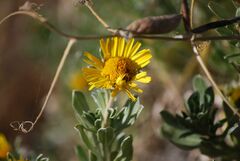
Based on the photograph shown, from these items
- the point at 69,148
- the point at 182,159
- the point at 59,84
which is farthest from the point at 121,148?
the point at 59,84

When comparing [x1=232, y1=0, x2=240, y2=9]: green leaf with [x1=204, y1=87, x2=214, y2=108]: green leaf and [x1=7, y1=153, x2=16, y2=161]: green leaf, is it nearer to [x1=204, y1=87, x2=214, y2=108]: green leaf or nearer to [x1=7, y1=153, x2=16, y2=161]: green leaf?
[x1=204, y1=87, x2=214, y2=108]: green leaf

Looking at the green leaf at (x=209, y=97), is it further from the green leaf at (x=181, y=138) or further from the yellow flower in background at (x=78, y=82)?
the yellow flower in background at (x=78, y=82)

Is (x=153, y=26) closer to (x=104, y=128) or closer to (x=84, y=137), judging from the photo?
(x=104, y=128)

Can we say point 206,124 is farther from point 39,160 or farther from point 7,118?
point 7,118

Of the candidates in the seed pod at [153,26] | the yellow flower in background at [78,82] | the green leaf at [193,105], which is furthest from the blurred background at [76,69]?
the seed pod at [153,26]

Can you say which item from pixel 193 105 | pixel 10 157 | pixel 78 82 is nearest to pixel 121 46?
pixel 193 105

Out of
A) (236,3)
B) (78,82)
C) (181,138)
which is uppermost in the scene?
(236,3)
